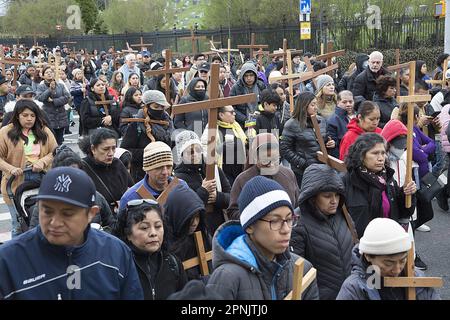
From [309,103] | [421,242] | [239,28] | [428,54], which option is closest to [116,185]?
[309,103]

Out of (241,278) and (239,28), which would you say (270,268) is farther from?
(239,28)

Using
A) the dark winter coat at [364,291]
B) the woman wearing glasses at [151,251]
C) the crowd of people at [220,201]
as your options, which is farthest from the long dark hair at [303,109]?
the dark winter coat at [364,291]

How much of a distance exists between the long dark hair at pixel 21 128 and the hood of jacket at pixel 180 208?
2.96 m

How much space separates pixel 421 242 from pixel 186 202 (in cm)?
421

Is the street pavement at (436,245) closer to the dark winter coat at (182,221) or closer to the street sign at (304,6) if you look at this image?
the dark winter coat at (182,221)

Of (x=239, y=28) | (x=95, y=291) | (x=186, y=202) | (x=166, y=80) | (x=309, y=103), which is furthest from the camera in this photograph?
(x=239, y=28)

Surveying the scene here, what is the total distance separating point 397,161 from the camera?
6379 millimetres

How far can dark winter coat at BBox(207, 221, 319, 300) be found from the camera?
3.04m

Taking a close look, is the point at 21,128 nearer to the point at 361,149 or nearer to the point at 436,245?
the point at 361,149

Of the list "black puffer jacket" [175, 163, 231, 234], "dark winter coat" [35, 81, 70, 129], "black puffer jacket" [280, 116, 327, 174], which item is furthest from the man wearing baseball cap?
"dark winter coat" [35, 81, 70, 129]

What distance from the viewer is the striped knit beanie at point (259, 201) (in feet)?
10.8

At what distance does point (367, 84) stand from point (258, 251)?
7.57 meters

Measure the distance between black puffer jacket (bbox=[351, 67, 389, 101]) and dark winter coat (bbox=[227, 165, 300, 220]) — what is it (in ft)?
16.6

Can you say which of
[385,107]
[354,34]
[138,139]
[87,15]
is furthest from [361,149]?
[87,15]
